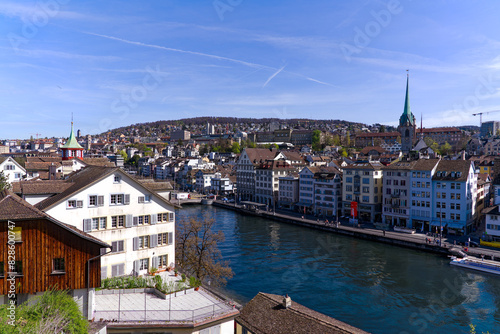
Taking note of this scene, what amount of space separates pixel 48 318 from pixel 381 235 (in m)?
52.0

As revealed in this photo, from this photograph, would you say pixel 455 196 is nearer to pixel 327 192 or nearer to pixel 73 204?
pixel 327 192

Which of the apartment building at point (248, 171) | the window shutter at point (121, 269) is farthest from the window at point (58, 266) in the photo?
the apartment building at point (248, 171)

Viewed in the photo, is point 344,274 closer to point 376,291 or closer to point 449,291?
point 376,291

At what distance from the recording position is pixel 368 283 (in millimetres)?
38062

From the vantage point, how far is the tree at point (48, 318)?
35.0 feet

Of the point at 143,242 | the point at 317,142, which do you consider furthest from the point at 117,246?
the point at 317,142

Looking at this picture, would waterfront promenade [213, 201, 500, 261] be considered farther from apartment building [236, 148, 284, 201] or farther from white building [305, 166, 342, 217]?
apartment building [236, 148, 284, 201]

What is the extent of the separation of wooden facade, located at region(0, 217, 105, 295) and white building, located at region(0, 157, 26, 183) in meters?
49.5

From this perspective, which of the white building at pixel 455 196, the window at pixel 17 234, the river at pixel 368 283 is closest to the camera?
the window at pixel 17 234

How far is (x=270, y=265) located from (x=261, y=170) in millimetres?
56056

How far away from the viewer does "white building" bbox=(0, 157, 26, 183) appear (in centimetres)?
5675

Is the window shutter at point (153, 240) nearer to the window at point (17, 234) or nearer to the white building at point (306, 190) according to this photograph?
the window at point (17, 234)

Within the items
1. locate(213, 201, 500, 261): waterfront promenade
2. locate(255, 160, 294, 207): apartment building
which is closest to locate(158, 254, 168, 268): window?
locate(213, 201, 500, 261): waterfront promenade

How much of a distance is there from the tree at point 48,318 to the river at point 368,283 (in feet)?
69.8
